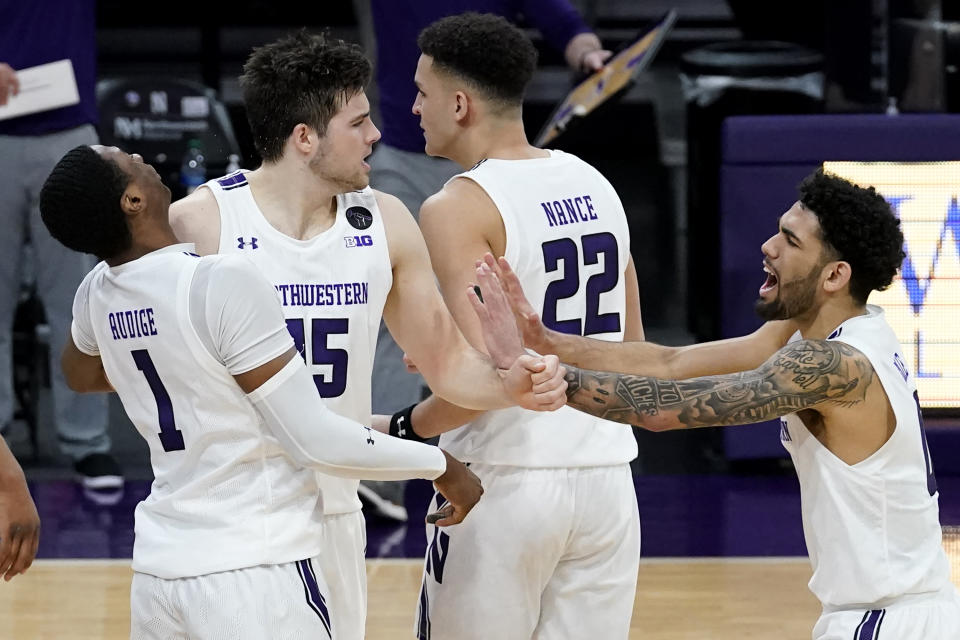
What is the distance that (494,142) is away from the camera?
150 inches

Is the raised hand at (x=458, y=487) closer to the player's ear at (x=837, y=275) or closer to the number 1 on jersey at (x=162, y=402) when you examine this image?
the number 1 on jersey at (x=162, y=402)

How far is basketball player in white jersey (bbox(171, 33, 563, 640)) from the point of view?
10.5ft

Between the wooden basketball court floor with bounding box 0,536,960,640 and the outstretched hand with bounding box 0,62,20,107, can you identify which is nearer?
the wooden basketball court floor with bounding box 0,536,960,640

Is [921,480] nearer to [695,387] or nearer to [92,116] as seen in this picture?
[695,387]

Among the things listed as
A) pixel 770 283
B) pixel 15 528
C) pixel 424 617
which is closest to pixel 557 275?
pixel 770 283

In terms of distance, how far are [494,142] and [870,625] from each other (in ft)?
4.93

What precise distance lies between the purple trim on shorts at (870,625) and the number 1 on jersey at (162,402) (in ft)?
4.94

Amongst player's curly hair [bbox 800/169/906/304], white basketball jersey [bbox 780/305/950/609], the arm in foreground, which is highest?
player's curly hair [bbox 800/169/906/304]

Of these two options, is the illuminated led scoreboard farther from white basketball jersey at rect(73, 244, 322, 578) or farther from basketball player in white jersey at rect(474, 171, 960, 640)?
white basketball jersey at rect(73, 244, 322, 578)

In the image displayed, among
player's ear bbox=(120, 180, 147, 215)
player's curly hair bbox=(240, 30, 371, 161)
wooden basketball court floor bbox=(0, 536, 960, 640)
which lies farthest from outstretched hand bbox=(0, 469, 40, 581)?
wooden basketball court floor bbox=(0, 536, 960, 640)

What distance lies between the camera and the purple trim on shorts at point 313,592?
116 inches

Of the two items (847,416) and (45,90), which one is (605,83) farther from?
(847,416)

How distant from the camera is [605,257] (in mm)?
3742

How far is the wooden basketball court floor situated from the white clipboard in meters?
2.09
